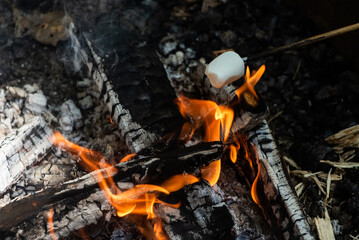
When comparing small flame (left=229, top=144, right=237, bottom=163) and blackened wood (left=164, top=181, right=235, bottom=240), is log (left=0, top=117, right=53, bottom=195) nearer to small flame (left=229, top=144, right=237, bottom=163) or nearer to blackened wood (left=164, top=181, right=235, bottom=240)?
blackened wood (left=164, top=181, right=235, bottom=240)

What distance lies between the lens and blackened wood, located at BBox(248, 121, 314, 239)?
2.01 metres

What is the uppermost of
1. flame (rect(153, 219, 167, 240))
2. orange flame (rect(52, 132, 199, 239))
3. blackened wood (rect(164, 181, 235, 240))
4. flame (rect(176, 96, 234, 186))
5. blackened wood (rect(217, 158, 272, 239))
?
flame (rect(176, 96, 234, 186))

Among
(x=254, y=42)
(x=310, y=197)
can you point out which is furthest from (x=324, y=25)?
(x=310, y=197)

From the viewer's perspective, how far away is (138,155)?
2191mm

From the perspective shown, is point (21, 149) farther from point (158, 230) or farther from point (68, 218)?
point (158, 230)

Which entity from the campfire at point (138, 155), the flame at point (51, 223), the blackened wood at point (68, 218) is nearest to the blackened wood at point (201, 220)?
the campfire at point (138, 155)

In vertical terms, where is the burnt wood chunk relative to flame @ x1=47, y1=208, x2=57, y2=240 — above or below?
above

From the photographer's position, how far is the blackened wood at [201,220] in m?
1.94

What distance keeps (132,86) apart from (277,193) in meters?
1.27

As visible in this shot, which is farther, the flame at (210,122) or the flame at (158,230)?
the flame at (210,122)

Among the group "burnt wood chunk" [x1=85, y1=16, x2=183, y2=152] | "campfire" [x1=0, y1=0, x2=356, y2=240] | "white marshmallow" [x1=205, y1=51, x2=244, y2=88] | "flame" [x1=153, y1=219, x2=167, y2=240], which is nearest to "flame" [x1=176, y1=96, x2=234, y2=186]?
"campfire" [x1=0, y1=0, x2=356, y2=240]

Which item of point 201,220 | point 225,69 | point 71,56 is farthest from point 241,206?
point 71,56

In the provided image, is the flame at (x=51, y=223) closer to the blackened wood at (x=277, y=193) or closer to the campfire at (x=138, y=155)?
the campfire at (x=138, y=155)

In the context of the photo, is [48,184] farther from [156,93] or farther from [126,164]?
[156,93]
